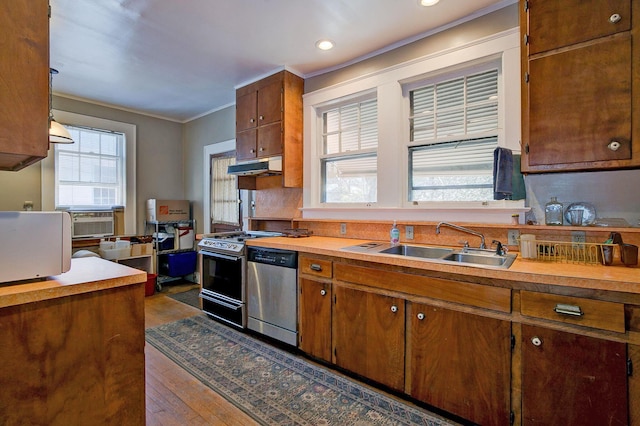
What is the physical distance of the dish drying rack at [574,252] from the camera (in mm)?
1701

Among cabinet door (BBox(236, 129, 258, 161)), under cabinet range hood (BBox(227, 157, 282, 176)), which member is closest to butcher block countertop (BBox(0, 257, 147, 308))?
under cabinet range hood (BBox(227, 157, 282, 176))

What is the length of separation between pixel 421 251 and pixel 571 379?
3.89ft

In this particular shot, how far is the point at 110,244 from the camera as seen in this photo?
406 centimetres

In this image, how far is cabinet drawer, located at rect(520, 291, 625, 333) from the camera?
4.51ft

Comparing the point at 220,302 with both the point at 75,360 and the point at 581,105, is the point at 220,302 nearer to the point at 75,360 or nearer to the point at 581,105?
the point at 75,360

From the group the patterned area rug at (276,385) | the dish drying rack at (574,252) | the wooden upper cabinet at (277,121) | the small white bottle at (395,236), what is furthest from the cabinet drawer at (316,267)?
the dish drying rack at (574,252)

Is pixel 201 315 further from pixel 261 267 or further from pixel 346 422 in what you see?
pixel 346 422

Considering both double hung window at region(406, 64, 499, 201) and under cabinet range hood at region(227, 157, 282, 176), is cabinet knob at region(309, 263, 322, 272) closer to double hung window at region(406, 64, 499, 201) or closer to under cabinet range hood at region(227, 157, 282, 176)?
double hung window at region(406, 64, 499, 201)

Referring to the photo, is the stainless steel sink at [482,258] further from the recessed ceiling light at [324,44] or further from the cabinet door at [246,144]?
the cabinet door at [246,144]

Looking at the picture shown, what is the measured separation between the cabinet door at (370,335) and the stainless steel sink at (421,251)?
1.38 feet

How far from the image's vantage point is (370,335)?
84.0 inches

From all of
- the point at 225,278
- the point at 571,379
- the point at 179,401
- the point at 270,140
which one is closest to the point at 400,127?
the point at 270,140

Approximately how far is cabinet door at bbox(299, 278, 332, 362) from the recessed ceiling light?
209 cm

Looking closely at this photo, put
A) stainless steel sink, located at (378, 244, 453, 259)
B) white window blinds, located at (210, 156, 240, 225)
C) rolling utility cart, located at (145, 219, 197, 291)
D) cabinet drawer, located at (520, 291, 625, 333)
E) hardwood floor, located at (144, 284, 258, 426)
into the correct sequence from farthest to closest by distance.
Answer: rolling utility cart, located at (145, 219, 197, 291) → white window blinds, located at (210, 156, 240, 225) → stainless steel sink, located at (378, 244, 453, 259) → hardwood floor, located at (144, 284, 258, 426) → cabinet drawer, located at (520, 291, 625, 333)
